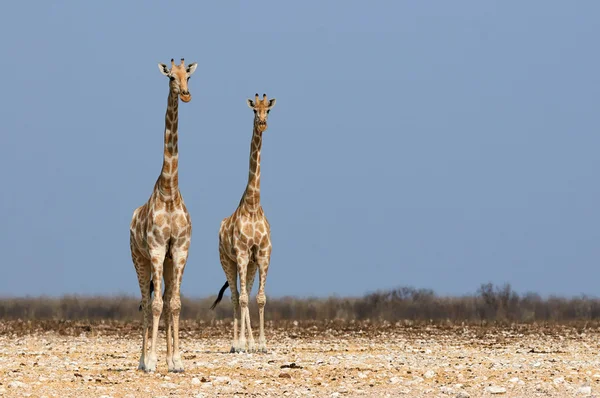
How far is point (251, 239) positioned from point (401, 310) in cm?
1543

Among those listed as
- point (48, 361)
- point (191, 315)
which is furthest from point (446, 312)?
point (48, 361)

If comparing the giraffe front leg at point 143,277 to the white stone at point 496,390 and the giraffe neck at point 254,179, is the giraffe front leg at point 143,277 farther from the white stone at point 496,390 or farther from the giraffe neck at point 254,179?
the white stone at point 496,390

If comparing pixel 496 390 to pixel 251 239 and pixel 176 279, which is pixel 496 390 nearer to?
pixel 176 279

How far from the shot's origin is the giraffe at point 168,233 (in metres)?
16.1

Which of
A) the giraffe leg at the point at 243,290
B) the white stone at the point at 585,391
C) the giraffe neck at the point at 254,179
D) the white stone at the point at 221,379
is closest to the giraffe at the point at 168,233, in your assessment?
the white stone at the point at 221,379

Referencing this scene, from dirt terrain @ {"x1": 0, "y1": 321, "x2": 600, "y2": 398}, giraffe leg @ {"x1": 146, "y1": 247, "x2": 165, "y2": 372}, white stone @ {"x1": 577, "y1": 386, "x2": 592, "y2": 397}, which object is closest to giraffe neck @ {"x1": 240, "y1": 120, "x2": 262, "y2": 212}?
dirt terrain @ {"x1": 0, "y1": 321, "x2": 600, "y2": 398}

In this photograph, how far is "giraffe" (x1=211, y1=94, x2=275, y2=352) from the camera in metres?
20.5

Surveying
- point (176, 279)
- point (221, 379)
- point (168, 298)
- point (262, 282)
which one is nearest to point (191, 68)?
point (176, 279)

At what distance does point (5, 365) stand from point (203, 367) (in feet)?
10.9

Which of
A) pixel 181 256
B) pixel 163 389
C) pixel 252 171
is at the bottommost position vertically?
pixel 163 389

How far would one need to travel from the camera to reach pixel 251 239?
2055 cm

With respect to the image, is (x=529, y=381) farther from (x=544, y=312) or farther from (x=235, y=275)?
(x=544, y=312)

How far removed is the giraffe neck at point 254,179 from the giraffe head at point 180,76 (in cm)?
469

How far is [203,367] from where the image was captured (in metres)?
17.3
